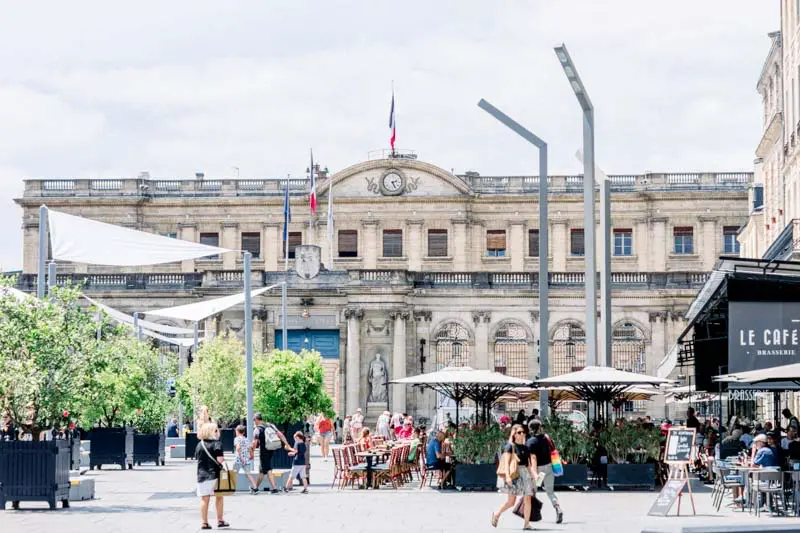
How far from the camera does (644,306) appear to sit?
→ 213 feet

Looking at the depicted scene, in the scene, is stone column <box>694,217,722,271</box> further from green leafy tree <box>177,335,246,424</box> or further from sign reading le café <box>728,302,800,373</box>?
sign reading le café <box>728,302,800,373</box>

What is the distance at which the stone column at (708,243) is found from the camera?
74.1 meters

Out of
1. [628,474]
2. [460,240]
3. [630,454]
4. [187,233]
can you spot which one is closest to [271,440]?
[628,474]

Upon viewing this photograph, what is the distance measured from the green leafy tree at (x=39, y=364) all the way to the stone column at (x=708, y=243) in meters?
52.1

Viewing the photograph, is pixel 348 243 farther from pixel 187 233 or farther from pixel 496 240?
pixel 187 233

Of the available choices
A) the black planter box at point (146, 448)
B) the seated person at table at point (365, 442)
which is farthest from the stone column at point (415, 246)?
the seated person at table at point (365, 442)

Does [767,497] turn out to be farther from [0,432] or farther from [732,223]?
[732,223]

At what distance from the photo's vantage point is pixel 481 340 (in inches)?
2547

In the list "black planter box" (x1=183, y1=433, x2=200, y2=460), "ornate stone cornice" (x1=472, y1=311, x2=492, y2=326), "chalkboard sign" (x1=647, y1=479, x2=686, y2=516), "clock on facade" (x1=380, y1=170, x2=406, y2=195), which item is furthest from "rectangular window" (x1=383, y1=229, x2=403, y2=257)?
"chalkboard sign" (x1=647, y1=479, x2=686, y2=516)

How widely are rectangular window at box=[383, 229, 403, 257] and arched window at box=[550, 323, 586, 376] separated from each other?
1288 centimetres

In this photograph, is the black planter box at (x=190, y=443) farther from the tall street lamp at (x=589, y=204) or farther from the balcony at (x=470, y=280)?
the tall street lamp at (x=589, y=204)

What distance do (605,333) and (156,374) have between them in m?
19.0

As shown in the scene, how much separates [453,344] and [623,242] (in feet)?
47.1

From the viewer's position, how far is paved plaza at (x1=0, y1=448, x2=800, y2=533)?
70.2 feet
